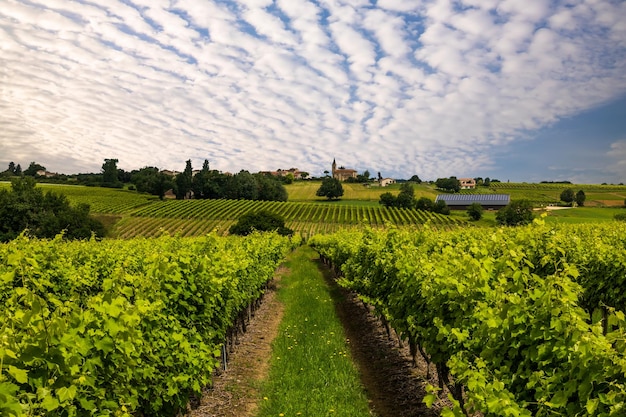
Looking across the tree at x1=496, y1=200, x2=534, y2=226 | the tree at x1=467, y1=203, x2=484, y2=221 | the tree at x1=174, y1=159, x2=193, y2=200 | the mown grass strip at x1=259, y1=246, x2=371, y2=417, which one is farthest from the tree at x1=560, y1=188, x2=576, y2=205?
the mown grass strip at x1=259, y1=246, x2=371, y2=417

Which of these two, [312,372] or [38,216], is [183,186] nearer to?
[38,216]

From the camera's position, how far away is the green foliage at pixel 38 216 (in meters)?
53.1

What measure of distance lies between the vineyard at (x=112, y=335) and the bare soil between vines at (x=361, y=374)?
1.04 metres

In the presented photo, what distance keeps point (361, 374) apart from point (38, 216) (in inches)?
2347

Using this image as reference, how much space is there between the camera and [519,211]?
2800 inches

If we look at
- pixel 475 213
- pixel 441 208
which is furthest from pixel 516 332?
pixel 441 208

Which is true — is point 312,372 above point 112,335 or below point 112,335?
below

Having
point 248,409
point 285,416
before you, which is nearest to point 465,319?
point 285,416

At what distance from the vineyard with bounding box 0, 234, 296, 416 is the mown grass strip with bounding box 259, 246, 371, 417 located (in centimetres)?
166

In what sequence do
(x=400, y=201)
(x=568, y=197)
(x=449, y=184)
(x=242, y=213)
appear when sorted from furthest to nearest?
1. (x=449, y=184)
2. (x=400, y=201)
3. (x=568, y=197)
4. (x=242, y=213)

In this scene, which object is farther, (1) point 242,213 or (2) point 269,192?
(2) point 269,192

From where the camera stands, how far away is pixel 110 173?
132 m

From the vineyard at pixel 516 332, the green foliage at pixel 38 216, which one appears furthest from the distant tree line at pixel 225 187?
the vineyard at pixel 516 332

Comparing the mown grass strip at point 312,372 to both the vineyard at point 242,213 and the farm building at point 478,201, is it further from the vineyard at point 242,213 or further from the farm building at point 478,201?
the farm building at point 478,201
